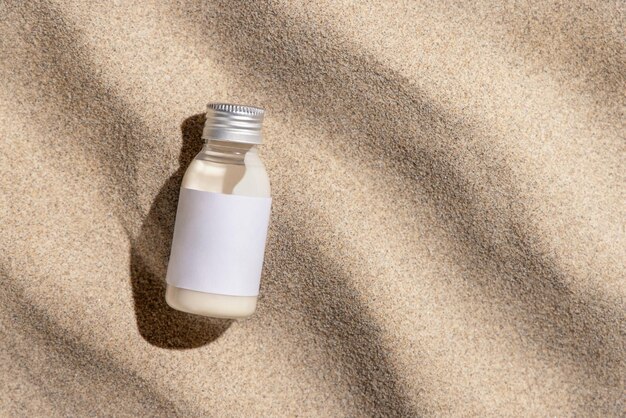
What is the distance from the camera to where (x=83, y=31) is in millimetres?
862

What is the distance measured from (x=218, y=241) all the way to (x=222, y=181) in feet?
0.24

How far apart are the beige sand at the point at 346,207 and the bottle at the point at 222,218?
0.07 meters

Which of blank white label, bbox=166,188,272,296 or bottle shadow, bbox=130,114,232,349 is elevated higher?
blank white label, bbox=166,188,272,296

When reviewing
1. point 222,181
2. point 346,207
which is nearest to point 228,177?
point 222,181

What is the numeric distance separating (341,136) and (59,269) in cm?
41

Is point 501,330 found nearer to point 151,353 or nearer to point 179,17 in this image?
point 151,353

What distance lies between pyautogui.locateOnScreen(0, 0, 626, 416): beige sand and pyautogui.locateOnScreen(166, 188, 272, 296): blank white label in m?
0.07

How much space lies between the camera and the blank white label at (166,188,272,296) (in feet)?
2.61

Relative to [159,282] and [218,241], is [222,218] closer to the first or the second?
[218,241]

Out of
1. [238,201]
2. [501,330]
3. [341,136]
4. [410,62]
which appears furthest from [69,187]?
[501,330]

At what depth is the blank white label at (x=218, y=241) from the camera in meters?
0.80

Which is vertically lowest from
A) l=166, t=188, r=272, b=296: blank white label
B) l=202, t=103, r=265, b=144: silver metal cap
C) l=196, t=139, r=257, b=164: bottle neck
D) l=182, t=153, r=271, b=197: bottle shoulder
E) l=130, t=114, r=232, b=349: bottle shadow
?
l=130, t=114, r=232, b=349: bottle shadow

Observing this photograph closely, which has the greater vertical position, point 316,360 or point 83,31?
point 83,31

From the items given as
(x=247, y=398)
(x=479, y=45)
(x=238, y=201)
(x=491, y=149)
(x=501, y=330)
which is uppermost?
(x=479, y=45)
